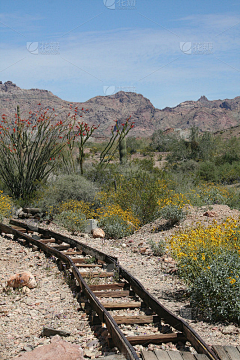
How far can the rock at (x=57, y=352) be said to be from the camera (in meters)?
3.70

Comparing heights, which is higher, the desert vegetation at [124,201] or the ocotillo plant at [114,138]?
the ocotillo plant at [114,138]

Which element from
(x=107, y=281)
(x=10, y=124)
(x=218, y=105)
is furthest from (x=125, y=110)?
(x=107, y=281)

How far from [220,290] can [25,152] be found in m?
13.0

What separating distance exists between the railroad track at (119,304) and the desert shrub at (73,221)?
2.17 meters

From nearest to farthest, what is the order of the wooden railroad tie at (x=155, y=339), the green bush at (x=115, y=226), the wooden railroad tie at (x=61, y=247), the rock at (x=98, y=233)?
the wooden railroad tie at (x=155, y=339), the wooden railroad tie at (x=61, y=247), the green bush at (x=115, y=226), the rock at (x=98, y=233)

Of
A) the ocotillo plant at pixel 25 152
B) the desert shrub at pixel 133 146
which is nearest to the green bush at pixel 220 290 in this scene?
the ocotillo plant at pixel 25 152

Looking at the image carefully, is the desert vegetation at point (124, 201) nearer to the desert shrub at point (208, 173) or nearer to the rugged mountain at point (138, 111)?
the desert shrub at point (208, 173)

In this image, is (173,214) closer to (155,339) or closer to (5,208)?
(5,208)

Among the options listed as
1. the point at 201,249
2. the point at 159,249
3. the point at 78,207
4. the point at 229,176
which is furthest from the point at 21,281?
the point at 229,176

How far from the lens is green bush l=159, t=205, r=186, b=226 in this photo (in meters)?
10.3

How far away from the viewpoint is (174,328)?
14.3 feet

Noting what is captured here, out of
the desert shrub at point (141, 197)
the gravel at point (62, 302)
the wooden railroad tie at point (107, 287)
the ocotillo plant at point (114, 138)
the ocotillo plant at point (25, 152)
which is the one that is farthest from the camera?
the ocotillo plant at point (114, 138)

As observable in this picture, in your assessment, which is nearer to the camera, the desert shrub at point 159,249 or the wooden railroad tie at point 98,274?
the wooden railroad tie at point 98,274

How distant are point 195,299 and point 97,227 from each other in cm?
642
